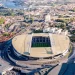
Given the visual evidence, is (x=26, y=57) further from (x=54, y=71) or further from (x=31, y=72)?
(x=54, y=71)

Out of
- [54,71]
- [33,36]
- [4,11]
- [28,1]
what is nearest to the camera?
[54,71]

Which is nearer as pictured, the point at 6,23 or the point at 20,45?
the point at 20,45

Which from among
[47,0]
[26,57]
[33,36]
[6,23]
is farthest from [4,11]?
[26,57]

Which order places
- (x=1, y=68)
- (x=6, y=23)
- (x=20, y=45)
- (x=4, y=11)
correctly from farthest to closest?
(x=4, y=11)
(x=6, y=23)
(x=20, y=45)
(x=1, y=68)

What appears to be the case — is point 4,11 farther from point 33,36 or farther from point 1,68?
point 1,68

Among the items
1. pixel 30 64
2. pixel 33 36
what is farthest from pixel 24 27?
pixel 30 64

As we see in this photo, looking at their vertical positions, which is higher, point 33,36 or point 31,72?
point 33,36
